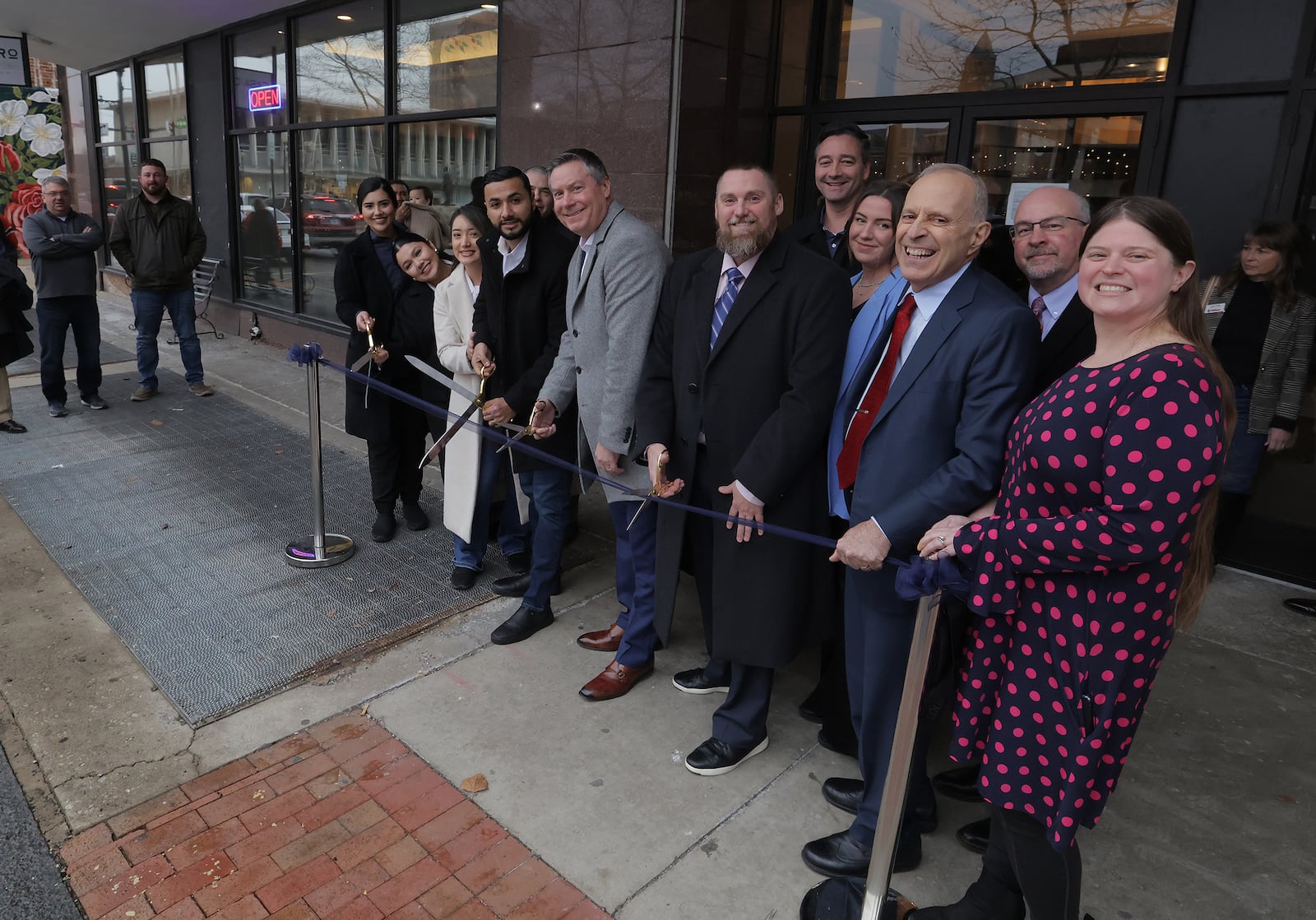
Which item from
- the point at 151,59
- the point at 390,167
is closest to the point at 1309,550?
the point at 390,167

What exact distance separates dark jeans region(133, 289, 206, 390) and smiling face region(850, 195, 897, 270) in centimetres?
697

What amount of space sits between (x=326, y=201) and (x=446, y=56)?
2810mm

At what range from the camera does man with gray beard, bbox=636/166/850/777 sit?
2703mm

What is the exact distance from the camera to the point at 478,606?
170 inches

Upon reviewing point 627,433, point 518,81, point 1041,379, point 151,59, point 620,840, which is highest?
point 151,59

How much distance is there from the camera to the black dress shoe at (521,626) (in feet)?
12.9

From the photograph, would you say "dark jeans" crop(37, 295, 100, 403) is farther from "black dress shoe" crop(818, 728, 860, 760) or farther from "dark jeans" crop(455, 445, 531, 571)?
"black dress shoe" crop(818, 728, 860, 760)

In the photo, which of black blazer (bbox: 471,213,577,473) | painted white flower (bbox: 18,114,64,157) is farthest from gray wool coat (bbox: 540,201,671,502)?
painted white flower (bbox: 18,114,64,157)

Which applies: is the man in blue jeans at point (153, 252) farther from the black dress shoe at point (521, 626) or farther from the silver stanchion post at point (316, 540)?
the black dress shoe at point (521, 626)

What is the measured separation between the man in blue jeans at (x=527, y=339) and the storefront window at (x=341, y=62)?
5.94 metres

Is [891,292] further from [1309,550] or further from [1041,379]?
[1309,550]

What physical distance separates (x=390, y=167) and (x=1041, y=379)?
7706 mm

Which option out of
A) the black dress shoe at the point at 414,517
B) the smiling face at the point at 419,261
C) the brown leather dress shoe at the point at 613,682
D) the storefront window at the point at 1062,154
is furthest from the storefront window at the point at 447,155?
the brown leather dress shoe at the point at 613,682

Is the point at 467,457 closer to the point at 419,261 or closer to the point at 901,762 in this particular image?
the point at 419,261
